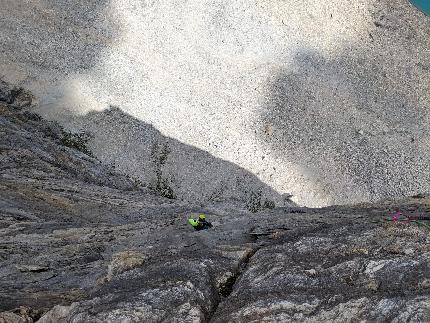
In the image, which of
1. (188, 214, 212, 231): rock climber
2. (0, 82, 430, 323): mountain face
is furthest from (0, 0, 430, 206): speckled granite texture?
(0, 82, 430, 323): mountain face

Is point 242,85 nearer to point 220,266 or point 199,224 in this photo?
point 199,224

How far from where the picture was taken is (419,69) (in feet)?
182

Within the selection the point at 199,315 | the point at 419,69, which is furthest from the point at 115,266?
the point at 419,69

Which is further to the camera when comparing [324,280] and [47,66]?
[47,66]

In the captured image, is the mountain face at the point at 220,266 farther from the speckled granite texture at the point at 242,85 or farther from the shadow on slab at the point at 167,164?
the speckled granite texture at the point at 242,85

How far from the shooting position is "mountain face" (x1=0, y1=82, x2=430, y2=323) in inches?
442

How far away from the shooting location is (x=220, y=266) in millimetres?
13641

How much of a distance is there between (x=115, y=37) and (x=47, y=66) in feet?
22.2

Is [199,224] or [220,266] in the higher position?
[199,224]

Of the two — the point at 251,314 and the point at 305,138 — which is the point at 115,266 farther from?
the point at 305,138

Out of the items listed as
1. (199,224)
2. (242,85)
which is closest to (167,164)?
(242,85)

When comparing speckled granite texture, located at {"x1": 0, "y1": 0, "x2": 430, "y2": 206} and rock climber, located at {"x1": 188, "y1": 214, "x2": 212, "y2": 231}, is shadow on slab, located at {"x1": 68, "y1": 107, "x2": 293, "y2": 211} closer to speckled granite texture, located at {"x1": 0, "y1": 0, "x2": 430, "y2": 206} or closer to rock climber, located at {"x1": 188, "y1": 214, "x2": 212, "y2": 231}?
speckled granite texture, located at {"x1": 0, "y1": 0, "x2": 430, "y2": 206}

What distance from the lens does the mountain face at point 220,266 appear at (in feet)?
36.8

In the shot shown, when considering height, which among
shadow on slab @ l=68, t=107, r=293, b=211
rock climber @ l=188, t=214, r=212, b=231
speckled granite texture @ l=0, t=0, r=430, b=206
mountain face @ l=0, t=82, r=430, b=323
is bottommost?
Result: mountain face @ l=0, t=82, r=430, b=323
